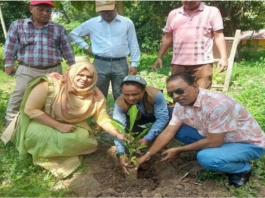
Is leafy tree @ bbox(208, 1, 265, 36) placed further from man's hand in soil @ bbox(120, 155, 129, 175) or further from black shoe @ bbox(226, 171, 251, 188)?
man's hand in soil @ bbox(120, 155, 129, 175)

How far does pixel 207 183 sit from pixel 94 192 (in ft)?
3.25

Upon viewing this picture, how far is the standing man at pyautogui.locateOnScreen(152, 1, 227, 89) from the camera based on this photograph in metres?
3.54

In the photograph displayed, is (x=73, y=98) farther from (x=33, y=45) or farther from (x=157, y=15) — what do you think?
(x=157, y=15)

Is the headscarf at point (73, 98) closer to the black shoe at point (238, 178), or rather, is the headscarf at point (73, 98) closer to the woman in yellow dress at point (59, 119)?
the woman in yellow dress at point (59, 119)

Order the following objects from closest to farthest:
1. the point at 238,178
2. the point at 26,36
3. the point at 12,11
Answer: the point at 238,178 < the point at 26,36 < the point at 12,11

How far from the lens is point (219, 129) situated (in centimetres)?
251

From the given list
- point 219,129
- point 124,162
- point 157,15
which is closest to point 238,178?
point 219,129

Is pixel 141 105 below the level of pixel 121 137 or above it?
above

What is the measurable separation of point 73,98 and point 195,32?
62.4 inches

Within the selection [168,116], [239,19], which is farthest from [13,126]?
[239,19]

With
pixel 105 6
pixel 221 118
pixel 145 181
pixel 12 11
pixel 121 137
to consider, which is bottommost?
pixel 145 181

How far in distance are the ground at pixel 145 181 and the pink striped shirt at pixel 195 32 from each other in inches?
44.5

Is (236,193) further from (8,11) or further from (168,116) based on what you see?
(8,11)

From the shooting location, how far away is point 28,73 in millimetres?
3609
